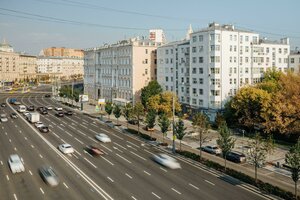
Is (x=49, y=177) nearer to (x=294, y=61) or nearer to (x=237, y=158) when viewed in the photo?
(x=237, y=158)

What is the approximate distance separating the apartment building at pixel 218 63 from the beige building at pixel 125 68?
1602 cm

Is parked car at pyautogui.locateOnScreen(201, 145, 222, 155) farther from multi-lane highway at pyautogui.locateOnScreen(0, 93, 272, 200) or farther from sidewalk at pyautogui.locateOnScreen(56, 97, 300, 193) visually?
multi-lane highway at pyautogui.locateOnScreen(0, 93, 272, 200)

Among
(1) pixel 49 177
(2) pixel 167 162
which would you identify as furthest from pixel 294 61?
(1) pixel 49 177

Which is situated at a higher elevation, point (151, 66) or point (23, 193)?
point (151, 66)

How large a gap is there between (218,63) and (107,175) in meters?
46.8

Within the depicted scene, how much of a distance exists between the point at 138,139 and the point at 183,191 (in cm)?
2930

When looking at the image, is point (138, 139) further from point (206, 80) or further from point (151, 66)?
point (151, 66)

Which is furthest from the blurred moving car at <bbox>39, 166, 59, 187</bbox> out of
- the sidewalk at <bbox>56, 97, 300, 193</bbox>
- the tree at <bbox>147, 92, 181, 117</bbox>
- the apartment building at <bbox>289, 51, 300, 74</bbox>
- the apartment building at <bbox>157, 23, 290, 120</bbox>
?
the apartment building at <bbox>289, 51, 300, 74</bbox>

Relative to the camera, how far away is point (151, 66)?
111 m

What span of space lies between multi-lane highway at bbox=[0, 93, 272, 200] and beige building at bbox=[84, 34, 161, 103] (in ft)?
147

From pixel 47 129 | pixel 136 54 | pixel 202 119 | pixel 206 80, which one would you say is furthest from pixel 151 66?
→ pixel 202 119

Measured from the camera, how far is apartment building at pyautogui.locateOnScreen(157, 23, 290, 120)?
3132 inches

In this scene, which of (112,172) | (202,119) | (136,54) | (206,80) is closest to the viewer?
(112,172)

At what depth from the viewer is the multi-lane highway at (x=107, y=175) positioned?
35.3m
